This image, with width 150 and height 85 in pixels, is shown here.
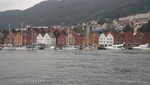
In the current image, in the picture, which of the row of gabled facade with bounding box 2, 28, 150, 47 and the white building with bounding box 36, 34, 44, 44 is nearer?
the row of gabled facade with bounding box 2, 28, 150, 47

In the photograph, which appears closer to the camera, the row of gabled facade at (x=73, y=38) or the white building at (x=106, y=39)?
the row of gabled facade at (x=73, y=38)

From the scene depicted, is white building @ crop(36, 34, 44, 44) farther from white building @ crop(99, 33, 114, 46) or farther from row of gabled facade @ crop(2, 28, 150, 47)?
white building @ crop(99, 33, 114, 46)

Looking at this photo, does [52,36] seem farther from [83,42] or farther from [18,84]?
[18,84]

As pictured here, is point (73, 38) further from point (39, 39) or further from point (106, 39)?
point (39, 39)

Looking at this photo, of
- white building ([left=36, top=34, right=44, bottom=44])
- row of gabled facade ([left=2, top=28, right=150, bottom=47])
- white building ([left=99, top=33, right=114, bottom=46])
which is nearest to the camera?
row of gabled facade ([left=2, top=28, right=150, bottom=47])

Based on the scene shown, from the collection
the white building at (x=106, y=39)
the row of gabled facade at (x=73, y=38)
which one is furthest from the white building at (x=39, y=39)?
the white building at (x=106, y=39)

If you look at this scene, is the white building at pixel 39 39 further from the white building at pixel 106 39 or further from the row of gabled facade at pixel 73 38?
the white building at pixel 106 39

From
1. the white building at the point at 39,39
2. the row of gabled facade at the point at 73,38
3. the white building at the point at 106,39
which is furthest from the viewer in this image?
the white building at the point at 39,39

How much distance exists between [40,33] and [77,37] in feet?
78.0

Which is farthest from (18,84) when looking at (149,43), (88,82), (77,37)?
(77,37)

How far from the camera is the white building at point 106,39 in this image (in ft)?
502

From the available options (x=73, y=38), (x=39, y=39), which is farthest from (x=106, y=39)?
(x=39, y=39)

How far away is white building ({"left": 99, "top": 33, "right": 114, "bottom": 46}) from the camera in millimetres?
152875

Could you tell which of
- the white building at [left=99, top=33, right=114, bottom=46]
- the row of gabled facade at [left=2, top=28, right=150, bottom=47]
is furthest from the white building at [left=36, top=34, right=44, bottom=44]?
the white building at [left=99, top=33, right=114, bottom=46]
